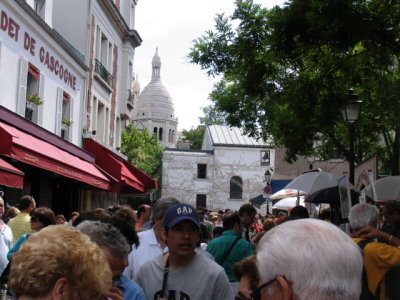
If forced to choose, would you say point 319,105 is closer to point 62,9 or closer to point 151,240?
point 151,240

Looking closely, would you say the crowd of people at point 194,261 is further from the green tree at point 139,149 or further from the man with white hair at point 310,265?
the green tree at point 139,149

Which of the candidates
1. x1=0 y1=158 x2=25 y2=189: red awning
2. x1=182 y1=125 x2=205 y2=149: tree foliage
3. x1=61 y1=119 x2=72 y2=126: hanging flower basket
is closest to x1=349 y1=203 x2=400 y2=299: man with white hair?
x1=0 y1=158 x2=25 y2=189: red awning

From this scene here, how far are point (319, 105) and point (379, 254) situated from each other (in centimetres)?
729

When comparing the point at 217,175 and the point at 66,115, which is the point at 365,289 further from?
the point at 217,175

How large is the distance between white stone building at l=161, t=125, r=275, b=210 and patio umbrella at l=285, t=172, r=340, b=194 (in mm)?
48473

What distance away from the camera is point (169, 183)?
62.2 metres

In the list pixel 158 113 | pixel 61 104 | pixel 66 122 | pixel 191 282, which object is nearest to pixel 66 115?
pixel 66 122

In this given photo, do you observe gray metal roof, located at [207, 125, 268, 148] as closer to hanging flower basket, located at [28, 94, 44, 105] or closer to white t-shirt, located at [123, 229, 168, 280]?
hanging flower basket, located at [28, 94, 44, 105]

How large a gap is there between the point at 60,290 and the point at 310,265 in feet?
3.07

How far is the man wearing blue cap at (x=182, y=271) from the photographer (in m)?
4.29

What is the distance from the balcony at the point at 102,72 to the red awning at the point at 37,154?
24.2ft

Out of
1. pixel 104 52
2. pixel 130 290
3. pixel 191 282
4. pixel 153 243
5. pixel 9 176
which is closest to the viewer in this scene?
pixel 130 290

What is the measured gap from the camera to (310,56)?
11859mm

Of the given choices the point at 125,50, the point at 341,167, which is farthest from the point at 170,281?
the point at 341,167
